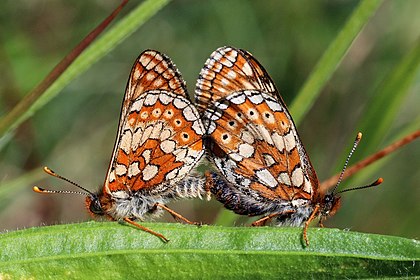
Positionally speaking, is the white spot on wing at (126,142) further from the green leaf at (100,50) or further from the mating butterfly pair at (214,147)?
the green leaf at (100,50)

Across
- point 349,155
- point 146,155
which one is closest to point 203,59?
point 146,155

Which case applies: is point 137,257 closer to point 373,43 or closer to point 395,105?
point 395,105

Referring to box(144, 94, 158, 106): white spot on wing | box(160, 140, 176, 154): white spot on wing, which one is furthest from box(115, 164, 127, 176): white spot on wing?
box(144, 94, 158, 106): white spot on wing

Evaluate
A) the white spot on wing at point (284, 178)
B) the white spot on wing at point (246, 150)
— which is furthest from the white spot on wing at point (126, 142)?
the white spot on wing at point (284, 178)

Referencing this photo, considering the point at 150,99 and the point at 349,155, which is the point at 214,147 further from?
the point at 349,155

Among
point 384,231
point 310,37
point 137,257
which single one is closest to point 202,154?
point 137,257

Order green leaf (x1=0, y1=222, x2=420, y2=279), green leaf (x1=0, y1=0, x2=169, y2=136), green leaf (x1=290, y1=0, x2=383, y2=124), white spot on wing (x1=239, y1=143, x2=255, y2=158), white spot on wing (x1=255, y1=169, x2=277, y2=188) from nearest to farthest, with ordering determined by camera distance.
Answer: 1. green leaf (x1=0, y1=222, x2=420, y2=279)
2. green leaf (x1=0, y1=0, x2=169, y2=136)
3. green leaf (x1=290, y1=0, x2=383, y2=124)
4. white spot on wing (x1=255, y1=169, x2=277, y2=188)
5. white spot on wing (x1=239, y1=143, x2=255, y2=158)

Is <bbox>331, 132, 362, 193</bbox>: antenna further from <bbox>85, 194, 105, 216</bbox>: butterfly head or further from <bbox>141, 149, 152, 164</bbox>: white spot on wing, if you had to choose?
<bbox>85, 194, 105, 216</bbox>: butterfly head
